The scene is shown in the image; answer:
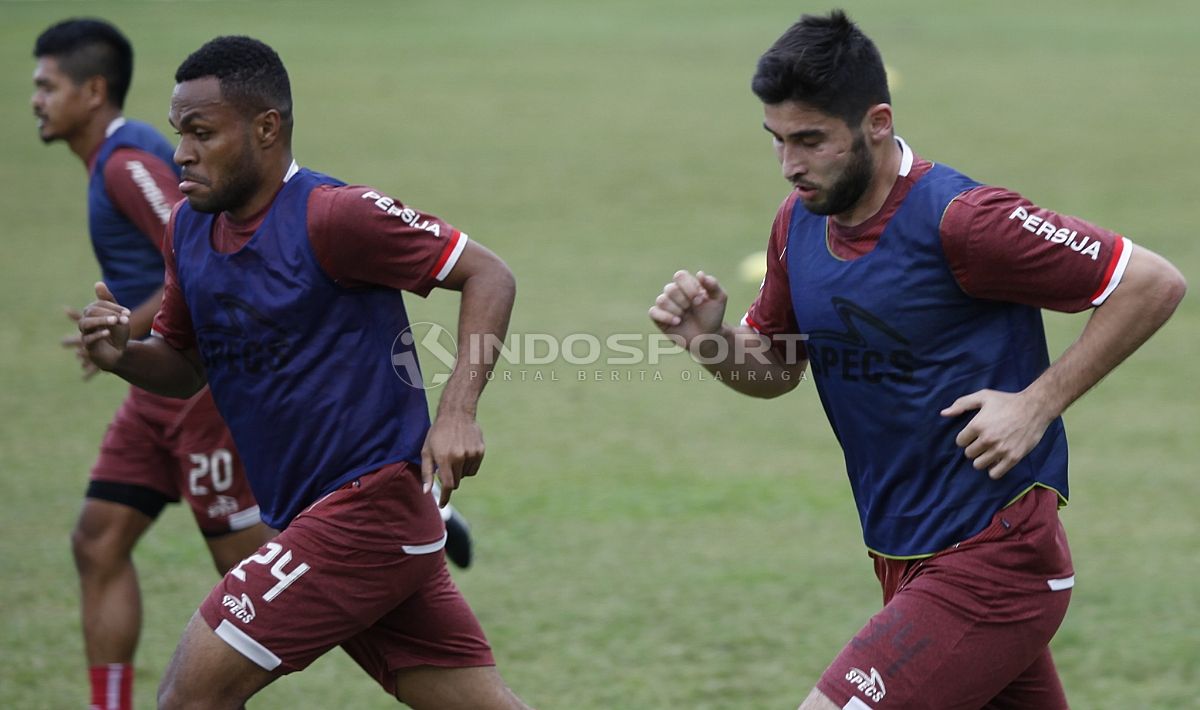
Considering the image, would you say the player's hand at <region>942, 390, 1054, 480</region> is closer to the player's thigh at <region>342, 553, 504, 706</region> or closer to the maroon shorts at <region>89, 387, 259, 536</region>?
the player's thigh at <region>342, 553, 504, 706</region>

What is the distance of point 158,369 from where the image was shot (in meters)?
4.65

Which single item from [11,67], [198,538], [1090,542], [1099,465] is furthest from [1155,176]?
[11,67]

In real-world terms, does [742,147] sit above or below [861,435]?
above

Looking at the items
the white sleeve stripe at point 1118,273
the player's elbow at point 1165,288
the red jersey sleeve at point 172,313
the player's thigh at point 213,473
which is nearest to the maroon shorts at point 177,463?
the player's thigh at point 213,473

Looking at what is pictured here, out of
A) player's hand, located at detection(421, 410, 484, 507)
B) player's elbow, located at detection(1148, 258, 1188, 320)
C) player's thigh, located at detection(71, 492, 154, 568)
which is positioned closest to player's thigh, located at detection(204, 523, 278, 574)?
player's thigh, located at detection(71, 492, 154, 568)

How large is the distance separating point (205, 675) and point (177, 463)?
2.06 metres

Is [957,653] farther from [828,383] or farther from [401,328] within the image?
[401,328]

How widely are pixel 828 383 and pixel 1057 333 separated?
27.4 feet

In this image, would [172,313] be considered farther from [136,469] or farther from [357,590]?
[136,469]

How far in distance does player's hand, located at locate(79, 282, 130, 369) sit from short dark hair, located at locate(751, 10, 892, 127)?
1.91 metres

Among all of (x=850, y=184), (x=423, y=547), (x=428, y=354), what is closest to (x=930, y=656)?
(x=850, y=184)

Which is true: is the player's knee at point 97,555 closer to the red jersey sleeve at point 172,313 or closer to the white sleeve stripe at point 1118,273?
the red jersey sleeve at point 172,313

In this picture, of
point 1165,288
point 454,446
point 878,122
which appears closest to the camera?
point 1165,288

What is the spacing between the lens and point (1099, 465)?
30.1 ft
